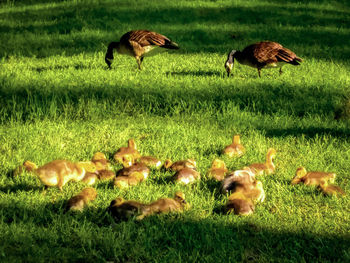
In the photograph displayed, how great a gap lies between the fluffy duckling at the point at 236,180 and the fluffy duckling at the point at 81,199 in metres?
1.20

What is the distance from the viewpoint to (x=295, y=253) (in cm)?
376

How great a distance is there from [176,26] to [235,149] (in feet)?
27.3

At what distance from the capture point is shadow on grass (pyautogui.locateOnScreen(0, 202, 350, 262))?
3699 millimetres

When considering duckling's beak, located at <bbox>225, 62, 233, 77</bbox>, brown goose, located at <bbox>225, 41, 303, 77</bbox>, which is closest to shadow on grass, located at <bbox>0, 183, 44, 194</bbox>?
brown goose, located at <bbox>225, 41, 303, 77</bbox>

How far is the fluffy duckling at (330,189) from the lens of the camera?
15.6 feet

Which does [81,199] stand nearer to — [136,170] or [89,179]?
[89,179]

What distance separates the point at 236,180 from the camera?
4.63 m

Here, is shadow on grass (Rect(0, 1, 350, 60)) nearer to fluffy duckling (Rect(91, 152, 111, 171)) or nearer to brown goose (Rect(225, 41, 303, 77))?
brown goose (Rect(225, 41, 303, 77))

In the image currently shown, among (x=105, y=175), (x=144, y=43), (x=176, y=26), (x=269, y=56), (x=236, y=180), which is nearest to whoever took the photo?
(x=236, y=180)

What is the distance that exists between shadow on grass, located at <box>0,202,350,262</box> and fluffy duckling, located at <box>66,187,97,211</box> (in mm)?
88

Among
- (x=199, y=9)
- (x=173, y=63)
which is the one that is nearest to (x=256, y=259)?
(x=173, y=63)

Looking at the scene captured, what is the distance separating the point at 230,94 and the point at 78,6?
8473 mm

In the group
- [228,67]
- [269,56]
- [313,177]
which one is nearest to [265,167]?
[313,177]

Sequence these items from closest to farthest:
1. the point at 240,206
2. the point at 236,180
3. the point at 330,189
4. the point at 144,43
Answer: the point at 240,206 < the point at 236,180 < the point at 330,189 < the point at 144,43
